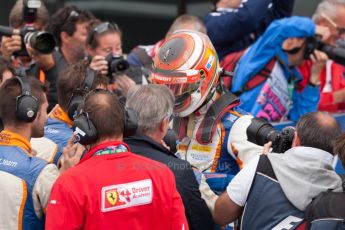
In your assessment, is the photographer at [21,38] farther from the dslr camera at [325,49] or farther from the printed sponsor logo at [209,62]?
the dslr camera at [325,49]

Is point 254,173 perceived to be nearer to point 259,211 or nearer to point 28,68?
point 259,211

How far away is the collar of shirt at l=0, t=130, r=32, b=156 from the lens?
400cm

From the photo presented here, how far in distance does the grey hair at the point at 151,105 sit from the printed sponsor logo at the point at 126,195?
0.43 metres

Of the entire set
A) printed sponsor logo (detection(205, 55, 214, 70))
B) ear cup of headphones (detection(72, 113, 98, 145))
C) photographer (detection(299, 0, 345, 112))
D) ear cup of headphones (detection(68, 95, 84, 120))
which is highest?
ear cup of headphones (detection(72, 113, 98, 145))

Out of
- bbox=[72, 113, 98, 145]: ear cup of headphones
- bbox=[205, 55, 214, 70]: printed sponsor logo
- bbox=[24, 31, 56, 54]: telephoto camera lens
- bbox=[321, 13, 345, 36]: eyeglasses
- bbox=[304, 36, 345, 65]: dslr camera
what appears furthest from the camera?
bbox=[321, 13, 345, 36]: eyeglasses

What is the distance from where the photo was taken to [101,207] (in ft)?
11.4

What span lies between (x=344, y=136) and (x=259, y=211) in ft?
1.78

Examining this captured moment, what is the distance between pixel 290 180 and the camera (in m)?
3.75

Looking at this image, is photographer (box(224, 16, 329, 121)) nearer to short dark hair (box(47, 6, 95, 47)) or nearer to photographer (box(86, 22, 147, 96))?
photographer (box(86, 22, 147, 96))

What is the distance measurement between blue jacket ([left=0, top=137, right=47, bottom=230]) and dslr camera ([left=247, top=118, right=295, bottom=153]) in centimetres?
111

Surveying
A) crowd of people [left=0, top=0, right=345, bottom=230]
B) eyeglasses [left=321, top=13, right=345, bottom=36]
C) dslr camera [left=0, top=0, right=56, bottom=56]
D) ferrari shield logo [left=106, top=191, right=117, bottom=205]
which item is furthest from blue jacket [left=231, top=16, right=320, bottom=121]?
ferrari shield logo [left=106, top=191, right=117, bottom=205]

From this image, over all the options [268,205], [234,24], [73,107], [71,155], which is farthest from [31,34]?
[268,205]

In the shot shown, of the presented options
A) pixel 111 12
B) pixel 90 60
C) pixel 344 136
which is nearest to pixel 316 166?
pixel 344 136

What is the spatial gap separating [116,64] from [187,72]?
4.42ft
